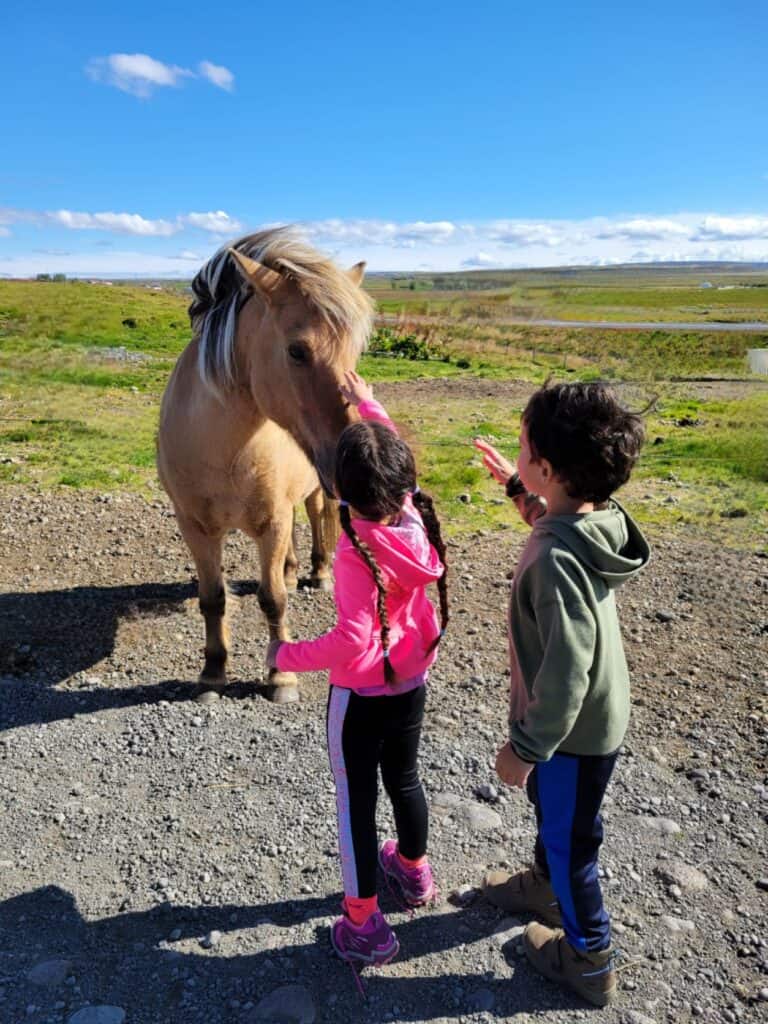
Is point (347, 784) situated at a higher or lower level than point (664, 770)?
higher

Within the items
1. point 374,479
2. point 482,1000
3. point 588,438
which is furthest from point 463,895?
point 588,438

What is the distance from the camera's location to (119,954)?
2324 mm

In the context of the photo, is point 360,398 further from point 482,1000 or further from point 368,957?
point 482,1000

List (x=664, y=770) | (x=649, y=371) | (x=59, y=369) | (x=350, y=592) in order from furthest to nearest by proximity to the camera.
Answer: (x=649, y=371), (x=59, y=369), (x=664, y=770), (x=350, y=592)

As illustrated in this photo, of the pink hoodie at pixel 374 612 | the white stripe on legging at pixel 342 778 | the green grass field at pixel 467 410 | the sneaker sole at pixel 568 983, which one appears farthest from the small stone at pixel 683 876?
the green grass field at pixel 467 410

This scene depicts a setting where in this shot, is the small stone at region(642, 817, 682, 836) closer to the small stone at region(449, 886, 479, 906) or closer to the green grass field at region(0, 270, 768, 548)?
the small stone at region(449, 886, 479, 906)

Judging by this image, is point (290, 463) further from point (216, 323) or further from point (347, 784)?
point (347, 784)

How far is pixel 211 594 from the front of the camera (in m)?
4.24

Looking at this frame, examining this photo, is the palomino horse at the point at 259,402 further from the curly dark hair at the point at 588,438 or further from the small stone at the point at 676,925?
the small stone at the point at 676,925

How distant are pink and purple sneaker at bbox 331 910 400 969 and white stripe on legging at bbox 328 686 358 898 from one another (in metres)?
0.13

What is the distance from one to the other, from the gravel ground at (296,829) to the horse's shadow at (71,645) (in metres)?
0.02

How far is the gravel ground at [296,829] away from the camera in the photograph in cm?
221

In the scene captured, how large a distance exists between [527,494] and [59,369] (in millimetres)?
18004

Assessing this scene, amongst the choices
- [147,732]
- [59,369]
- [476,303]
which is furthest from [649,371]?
[147,732]
